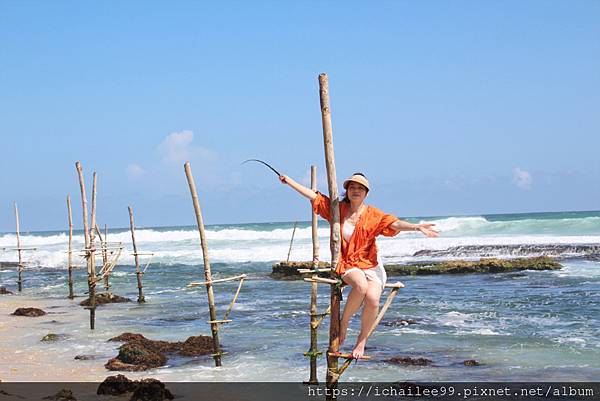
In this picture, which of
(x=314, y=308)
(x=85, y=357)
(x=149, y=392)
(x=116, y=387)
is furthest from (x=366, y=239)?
(x=85, y=357)

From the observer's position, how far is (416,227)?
5570mm

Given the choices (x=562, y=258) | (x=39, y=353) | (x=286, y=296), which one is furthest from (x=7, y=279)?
(x=562, y=258)

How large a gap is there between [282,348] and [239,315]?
15.6 feet

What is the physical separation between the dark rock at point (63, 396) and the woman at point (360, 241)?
3.92 meters

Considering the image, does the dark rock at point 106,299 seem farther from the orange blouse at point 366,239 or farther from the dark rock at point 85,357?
the orange blouse at point 366,239

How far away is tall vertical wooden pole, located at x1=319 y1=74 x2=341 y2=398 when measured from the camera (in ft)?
20.3

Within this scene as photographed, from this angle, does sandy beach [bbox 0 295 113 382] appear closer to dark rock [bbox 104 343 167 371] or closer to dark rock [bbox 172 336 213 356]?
dark rock [bbox 104 343 167 371]

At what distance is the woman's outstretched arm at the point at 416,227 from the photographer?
5.63 m

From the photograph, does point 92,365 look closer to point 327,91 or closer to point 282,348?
point 282,348

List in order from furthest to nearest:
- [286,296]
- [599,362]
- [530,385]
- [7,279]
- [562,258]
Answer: [7,279] → [562,258] → [286,296] → [599,362] → [530,385]

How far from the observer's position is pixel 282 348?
12367 mm

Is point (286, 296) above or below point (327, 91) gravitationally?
below

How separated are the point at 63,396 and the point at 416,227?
17.0 feet

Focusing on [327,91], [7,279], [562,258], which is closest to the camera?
[327,91]
